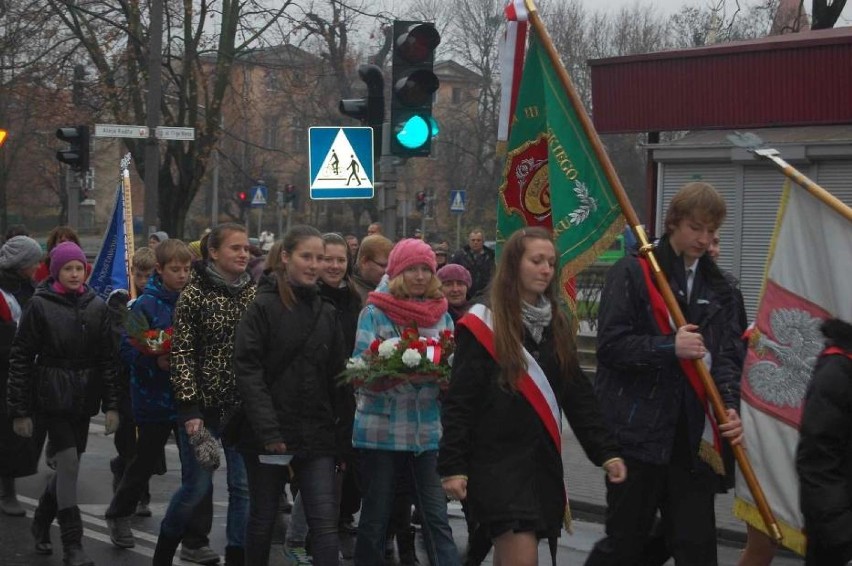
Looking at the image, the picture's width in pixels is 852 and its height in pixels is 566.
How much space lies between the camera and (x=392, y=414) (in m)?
6.77

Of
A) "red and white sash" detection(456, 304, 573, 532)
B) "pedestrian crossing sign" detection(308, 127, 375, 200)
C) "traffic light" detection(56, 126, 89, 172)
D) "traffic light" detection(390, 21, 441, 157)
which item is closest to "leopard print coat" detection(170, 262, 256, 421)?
"red and white sash" detection(456, 304, 573, 532)

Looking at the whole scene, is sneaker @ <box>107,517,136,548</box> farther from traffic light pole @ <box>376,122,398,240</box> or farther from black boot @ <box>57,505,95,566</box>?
traffic light pole @ <box>376,122,398,240</box>

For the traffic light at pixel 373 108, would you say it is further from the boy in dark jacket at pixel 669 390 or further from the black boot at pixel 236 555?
the boy in dark jacket at pixel 669 390

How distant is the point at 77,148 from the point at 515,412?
14.4 meters

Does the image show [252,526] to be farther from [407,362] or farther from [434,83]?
[434,83]

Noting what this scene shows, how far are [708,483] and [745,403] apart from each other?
15.5 inches

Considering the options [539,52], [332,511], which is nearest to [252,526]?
[332,511]

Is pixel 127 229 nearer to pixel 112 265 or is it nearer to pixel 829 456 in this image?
pixel 112 265

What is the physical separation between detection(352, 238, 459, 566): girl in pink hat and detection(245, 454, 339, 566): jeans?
26 centimetres

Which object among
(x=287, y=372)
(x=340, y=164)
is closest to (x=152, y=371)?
(x=287, y=372)

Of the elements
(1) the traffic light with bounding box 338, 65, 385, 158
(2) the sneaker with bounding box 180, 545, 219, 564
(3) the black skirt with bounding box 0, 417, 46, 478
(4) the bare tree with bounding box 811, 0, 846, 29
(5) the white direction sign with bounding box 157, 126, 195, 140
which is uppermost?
(4) the bare tree with bounding box 811, 0, 846, 29

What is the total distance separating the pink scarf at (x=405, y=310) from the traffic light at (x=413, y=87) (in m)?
3.87

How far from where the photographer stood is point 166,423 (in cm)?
823

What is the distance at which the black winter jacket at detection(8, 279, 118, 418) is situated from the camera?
316 inches
